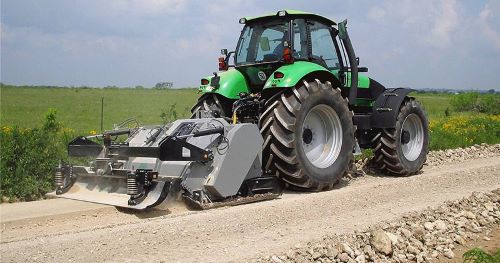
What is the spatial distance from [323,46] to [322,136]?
1470 millimetres

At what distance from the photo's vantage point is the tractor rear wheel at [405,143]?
28.5 ft

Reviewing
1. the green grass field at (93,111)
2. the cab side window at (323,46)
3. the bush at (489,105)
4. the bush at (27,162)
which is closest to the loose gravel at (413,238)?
the cab side window at (323,46)

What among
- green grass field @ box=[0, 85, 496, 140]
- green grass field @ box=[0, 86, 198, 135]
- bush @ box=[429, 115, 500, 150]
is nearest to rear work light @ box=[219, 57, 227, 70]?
green grass field @ box=[0, 85, 496, 140]

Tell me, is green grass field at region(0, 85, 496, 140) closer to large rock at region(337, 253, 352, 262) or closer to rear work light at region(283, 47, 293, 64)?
rear work light at region(283, 47, 293, 64)

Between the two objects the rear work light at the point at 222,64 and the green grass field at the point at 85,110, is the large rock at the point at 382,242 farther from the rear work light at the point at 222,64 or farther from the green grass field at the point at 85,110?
the green grass field at the point at 85,110

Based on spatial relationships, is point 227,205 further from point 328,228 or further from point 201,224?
point 328,228

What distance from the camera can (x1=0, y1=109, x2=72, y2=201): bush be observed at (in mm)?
7305

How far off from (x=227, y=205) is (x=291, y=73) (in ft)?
6.66

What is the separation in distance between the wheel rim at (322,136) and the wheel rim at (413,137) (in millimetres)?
2188

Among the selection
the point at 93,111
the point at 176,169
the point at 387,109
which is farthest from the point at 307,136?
the point at 93,111

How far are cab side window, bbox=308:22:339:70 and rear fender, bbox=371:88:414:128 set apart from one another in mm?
1074

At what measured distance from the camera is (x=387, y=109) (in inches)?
340

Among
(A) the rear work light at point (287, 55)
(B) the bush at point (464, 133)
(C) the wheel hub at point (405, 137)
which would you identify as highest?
(A) the rear work light at point (287, 55)

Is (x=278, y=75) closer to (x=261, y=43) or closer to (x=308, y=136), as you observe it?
(x=308, y=136)
